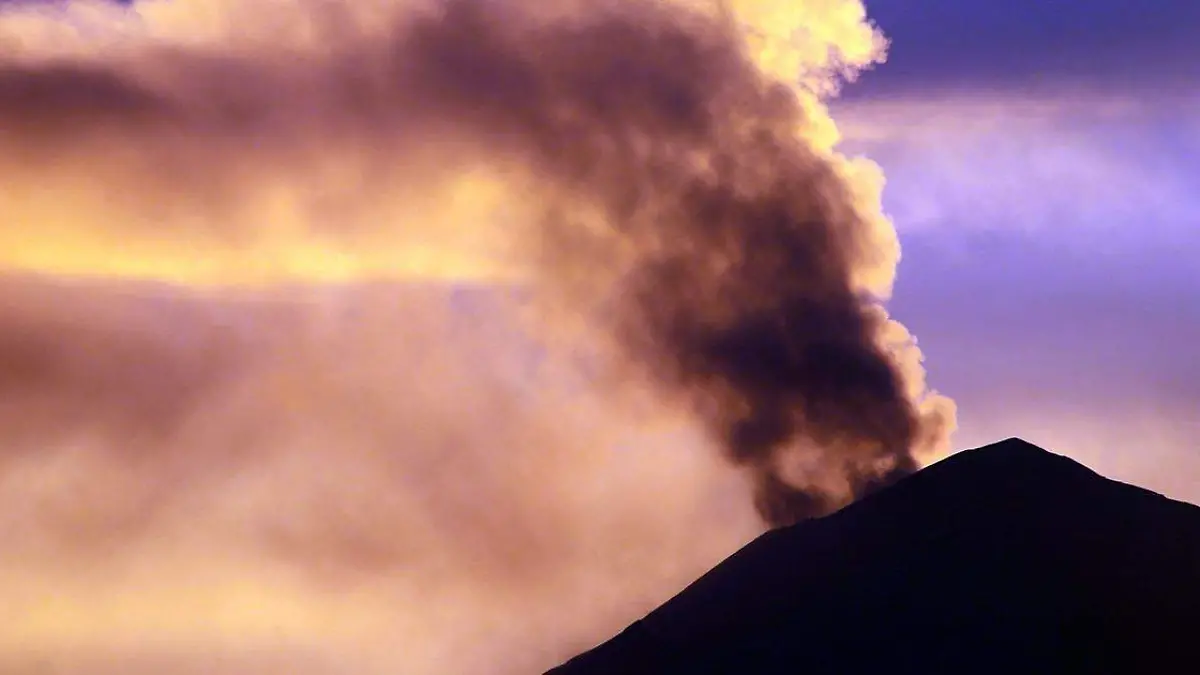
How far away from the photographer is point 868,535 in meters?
46.1

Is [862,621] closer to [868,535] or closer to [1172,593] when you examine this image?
[868,535]

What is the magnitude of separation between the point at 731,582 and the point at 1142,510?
15.6 metres

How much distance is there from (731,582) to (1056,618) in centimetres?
1222

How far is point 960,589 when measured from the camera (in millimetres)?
41219

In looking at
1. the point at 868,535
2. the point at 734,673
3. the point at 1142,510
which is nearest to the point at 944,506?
the point at 868,535

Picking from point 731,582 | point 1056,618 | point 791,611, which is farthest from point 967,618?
point 731,582

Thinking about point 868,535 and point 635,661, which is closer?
point 635,661

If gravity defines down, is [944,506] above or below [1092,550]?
above

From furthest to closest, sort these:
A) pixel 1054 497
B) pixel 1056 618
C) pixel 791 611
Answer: pixel 1054 497, pixel 791 611, pixel 1056 618

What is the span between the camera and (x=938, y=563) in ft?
141

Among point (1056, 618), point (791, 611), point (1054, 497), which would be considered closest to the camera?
point (1056, 618)

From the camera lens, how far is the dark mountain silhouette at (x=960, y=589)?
126ft

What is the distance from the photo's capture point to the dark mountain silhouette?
3828 centimetres

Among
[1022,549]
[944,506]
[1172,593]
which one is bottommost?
[1172,593]
